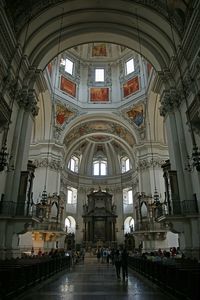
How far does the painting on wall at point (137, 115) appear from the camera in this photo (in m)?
21.7

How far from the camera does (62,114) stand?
71.7 ft

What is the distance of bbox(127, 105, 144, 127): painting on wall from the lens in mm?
21675

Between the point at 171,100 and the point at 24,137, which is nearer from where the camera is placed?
the point at 24,137

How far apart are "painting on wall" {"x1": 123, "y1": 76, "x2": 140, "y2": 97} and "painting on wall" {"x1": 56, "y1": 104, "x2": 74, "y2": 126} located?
18.6 ft

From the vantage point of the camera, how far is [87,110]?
23.4 m

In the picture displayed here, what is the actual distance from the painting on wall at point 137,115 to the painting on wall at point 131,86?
5.95 feet

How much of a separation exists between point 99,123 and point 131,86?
483 cm

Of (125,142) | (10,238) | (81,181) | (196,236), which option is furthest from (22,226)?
(81,181)

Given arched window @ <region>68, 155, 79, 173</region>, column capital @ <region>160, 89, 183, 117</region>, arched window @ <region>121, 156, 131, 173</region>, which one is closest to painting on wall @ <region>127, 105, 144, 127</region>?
arched window @ <region>121, 156, 131, 173</region>

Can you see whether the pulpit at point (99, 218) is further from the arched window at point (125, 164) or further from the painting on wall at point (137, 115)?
the painting on wall at point (137, 115)

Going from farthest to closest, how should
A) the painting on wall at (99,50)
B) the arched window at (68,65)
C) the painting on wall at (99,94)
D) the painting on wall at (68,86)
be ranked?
the painting on wall at (99,50), the painting on wall at (99,94), the arched window at (68,65), the painting on wall at (68,86)

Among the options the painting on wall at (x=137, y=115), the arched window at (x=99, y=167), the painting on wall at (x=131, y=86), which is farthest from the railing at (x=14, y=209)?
the arched window at (x=99, y=167)

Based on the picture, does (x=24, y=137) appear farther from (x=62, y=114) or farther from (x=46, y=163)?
(x=62, y=114)

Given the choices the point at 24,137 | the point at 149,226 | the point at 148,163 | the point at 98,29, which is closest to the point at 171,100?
the point at 98,29
